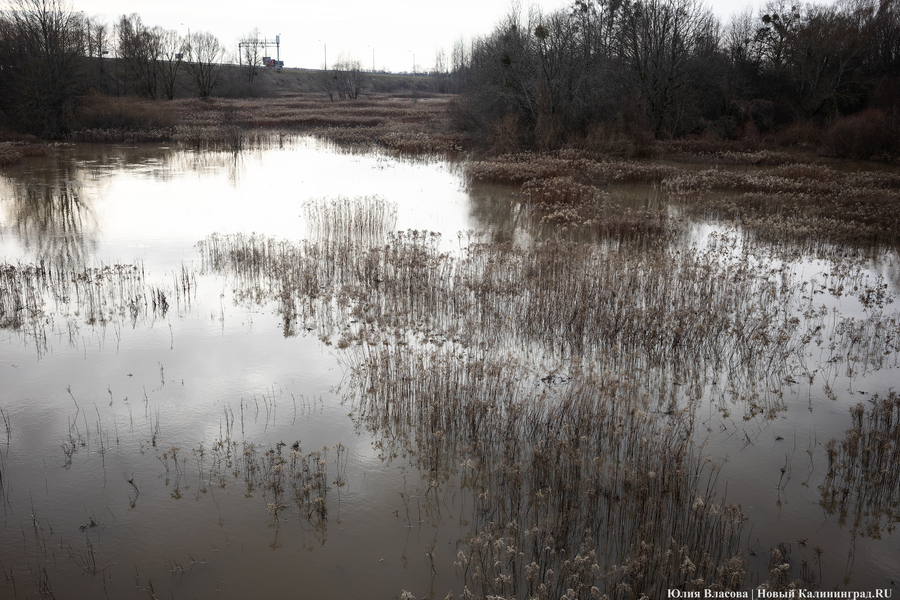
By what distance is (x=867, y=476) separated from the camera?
5.30 m

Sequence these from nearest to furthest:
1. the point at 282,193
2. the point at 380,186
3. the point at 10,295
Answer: the point at 10,295, the point at 282,193, the point at 380,186

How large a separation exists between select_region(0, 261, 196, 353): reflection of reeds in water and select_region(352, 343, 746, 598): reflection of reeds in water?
430 centimetres

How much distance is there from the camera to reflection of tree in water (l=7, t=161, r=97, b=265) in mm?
12492

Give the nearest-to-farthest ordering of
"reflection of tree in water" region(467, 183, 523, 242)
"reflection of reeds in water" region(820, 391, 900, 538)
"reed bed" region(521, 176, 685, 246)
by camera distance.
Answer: "reflection of reeds in water" region(820, 391, 900, 538), "reed bed" region(521, 176, 685, 246), "reflection of tree in water" region(467, 183, 523, 242)

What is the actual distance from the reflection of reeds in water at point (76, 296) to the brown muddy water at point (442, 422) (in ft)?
0.25

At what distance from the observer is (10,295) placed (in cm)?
958

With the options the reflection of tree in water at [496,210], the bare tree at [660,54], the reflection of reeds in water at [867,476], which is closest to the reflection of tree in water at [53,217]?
the reflection of tree in water at [496,210]

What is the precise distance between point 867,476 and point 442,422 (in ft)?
12.6

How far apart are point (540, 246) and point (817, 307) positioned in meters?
5.15

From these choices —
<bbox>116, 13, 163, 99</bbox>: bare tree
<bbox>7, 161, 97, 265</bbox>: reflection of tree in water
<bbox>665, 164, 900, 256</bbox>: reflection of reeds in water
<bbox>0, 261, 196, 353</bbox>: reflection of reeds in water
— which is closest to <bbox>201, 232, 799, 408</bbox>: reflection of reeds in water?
<bbox>0, 261, 196, 353</bbox>: reflection of reeds in water

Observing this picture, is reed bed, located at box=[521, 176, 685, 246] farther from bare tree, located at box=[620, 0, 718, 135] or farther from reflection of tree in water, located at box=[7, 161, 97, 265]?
bare tree, located at box=[620, 0, 718, 135]

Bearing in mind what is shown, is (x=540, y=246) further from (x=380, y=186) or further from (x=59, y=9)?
(x=59, y=9)

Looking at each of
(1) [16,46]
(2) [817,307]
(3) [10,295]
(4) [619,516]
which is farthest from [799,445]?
(1) [16,46]

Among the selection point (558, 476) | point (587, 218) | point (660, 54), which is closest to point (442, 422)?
point (558, 476)
